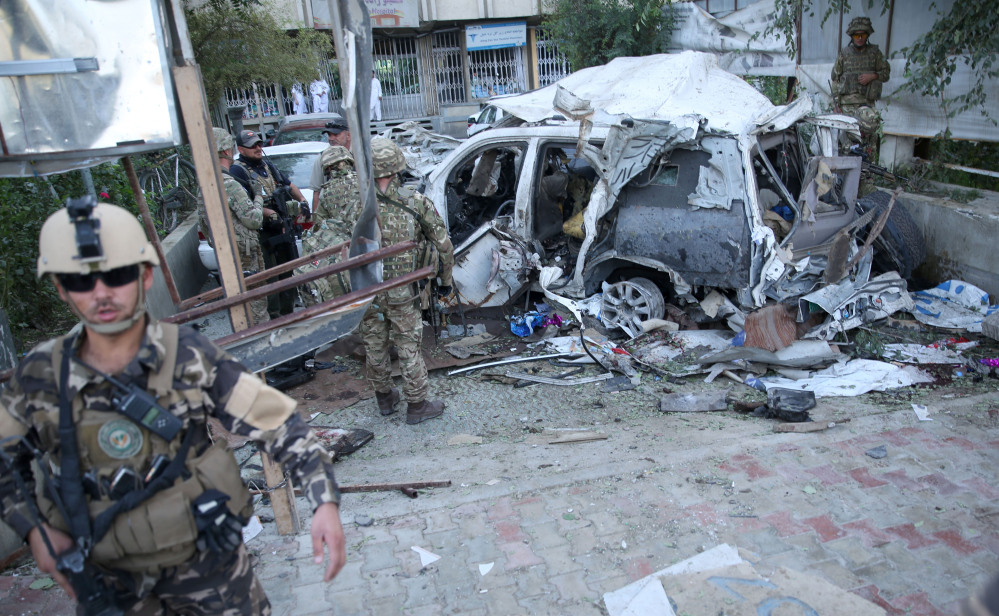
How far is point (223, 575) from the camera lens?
1830 millimetres

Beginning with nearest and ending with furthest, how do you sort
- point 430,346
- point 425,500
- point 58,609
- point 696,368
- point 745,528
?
point 58,609 → point 745,528 → point 425,500 → point 696,368 → point 430,346

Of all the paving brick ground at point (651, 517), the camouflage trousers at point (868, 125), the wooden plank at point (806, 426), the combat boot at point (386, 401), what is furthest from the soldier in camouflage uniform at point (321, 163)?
the camouflage trousers at point (868, 125)

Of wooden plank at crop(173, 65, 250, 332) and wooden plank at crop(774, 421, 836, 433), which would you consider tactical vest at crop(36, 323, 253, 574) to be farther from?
wooden plank at crop(774, 421, 836, 433)

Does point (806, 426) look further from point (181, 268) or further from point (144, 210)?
point (181, 268)

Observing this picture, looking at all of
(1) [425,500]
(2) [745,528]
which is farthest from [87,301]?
(2) [745,528]

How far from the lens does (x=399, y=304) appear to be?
175 inches

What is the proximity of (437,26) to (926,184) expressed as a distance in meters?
17.0

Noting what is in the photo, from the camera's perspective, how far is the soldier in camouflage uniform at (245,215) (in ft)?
17.6

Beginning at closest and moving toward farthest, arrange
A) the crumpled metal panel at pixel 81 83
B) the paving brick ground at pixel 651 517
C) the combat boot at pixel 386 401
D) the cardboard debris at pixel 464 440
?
1. the crumpled metal panel at pixel 81 83
2. the paving brick ground at pixel 651 517
3. the cardboard debris at pixel 464 440
4. the combat boot at pixel 386 401

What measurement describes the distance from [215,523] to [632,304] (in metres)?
4.15

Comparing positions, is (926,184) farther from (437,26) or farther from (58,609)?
(437,26)

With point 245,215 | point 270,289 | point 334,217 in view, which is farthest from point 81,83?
point 245,215

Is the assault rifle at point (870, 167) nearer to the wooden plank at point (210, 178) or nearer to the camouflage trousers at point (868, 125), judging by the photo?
the camouflage trousers at point (868, 125)

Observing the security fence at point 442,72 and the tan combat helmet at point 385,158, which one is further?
the security fence at point 442,72
